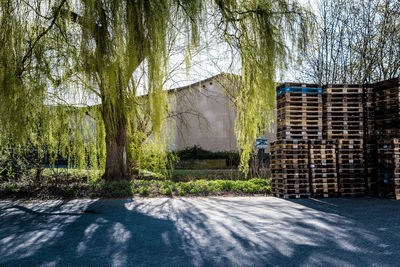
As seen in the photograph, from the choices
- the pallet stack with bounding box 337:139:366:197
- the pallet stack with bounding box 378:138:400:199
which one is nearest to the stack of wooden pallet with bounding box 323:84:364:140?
the pallet stack with bounding box 337:139:366:197

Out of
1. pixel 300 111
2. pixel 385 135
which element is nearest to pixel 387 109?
pixel 385 135

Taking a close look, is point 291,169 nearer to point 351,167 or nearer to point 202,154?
point 351,167

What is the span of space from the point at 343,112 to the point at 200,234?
274 inches

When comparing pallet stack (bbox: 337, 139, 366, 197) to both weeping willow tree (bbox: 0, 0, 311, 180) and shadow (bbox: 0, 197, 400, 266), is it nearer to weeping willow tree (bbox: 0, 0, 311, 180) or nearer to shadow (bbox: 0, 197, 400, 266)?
shadow (bbox: 0, 197, 400, 266)

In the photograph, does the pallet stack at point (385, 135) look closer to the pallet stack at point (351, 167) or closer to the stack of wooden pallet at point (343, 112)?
the pallet stack at point (351, 167)

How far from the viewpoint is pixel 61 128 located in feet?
33.5

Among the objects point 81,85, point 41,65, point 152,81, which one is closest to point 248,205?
point 152,81

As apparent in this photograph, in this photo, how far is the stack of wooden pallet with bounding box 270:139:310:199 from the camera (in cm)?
984

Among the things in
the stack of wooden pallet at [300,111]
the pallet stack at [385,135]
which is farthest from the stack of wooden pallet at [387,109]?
the stack of wooden pallet at [300,111]

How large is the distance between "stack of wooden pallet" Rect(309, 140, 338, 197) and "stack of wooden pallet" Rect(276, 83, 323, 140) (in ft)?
1.17

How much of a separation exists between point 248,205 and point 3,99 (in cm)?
580

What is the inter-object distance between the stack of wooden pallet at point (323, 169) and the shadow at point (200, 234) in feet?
4.59

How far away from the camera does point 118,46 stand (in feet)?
18.6

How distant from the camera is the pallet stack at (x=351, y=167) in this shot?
33.4 ft
